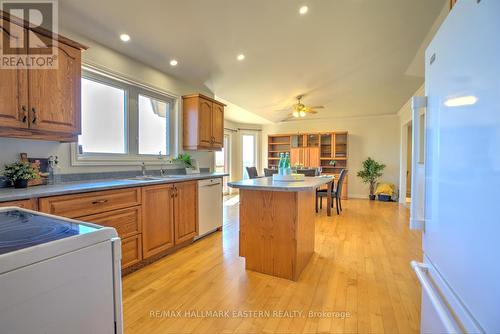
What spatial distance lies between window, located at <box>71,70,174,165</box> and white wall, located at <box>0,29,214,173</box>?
8cm

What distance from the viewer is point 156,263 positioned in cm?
266

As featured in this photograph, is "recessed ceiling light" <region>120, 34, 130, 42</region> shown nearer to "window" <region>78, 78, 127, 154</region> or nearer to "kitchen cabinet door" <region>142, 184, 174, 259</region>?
"window" <region>78, 78, 127, 154</region>

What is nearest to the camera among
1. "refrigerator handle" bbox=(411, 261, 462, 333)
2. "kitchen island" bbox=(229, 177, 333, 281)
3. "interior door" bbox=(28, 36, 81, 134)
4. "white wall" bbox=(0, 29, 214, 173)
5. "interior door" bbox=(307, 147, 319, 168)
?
"refrigerator handle" bbox=(411, 261, 462, 333)

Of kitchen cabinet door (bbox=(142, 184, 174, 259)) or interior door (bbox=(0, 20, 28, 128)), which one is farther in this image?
kitchen cabinet door (bbox=(142, 184, 174, 259))

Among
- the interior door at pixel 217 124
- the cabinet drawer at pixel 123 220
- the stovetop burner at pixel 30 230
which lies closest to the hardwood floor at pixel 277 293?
the cabinet drawer at pixel 123 220

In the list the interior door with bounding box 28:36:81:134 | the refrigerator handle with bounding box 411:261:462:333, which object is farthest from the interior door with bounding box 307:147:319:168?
the refrigerator handle with bounding box 411:261:462:333

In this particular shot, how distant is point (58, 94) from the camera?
203 cm

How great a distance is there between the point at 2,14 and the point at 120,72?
1261 millimetres

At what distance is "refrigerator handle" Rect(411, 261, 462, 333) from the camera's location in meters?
0.66

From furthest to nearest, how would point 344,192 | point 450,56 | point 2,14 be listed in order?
1. point 344,192
2. point 2,14
3. point 450,56

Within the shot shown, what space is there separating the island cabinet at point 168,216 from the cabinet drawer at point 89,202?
0.56ft

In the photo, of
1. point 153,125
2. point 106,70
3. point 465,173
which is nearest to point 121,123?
point 153,125

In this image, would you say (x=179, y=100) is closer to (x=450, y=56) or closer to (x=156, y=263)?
(x=156, y=263)

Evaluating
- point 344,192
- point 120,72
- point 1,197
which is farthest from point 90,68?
point 344,192
